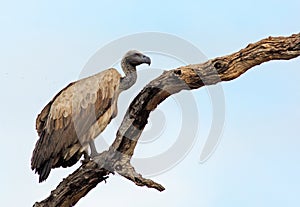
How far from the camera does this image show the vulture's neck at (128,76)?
31.5 feet

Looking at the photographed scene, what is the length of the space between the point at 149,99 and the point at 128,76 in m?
1.88

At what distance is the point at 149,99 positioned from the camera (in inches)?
311

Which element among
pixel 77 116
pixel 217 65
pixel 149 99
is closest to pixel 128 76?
pixel 77 116

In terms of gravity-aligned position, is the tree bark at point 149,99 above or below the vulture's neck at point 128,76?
below

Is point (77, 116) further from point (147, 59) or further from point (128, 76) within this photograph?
point (147, 59)

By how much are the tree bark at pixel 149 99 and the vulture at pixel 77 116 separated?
75 cm

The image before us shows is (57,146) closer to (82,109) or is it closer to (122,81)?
(82,109)

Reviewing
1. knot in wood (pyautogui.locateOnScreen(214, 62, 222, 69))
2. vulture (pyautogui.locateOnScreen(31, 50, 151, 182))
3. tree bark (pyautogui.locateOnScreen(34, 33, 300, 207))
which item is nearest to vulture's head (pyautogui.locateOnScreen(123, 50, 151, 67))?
vulture (pyautogui.locateOnScreen(31, 50, 151, 182))

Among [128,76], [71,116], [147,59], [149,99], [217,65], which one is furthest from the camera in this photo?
[128,76]

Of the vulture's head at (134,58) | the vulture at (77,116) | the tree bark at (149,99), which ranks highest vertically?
the vulture's head at (134,58)

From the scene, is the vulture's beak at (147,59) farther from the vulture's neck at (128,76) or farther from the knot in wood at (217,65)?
the knot in wood at (217,65)

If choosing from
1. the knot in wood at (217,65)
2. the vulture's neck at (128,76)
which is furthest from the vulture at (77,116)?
the knot in wood at (217,65)

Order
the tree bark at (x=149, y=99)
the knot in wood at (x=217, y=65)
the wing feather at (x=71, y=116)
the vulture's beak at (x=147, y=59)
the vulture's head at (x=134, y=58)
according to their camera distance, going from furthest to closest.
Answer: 1. the vulture's head at (x=134, y=58)
2. the vulture's beak at (x=147, y=59)
3. the wing feather at (x=71, y=116)
4. the knot in wood at (x=217, y=65)
5. the tree bark at (x=149, y=99)

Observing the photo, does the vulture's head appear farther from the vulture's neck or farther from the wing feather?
the wing feather
